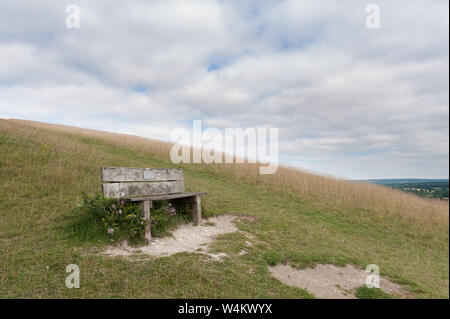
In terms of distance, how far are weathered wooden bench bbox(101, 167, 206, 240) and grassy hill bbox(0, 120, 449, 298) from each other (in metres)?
0.99

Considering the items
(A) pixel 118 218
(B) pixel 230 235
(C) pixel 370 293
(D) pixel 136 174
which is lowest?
(C) pixel 370 293

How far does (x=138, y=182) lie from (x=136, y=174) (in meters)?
0.27

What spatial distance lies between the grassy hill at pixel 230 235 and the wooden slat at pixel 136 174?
138 cm

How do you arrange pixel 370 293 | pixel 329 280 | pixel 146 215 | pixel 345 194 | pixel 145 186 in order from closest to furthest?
pixel 370 293 → pixel 329 280 → pixel 146 215 → pixel 145 186 → pixel 345 194

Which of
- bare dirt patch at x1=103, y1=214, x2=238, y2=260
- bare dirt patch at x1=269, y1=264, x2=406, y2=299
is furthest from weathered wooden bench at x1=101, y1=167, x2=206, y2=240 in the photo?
bare dirt patch at x1=269, y1=264, x2=406, y2=299

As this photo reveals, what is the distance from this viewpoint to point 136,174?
661 centimetres

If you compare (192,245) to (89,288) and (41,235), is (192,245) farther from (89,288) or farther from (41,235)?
(41,235)

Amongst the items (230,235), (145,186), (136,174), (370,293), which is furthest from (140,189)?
(370,293)

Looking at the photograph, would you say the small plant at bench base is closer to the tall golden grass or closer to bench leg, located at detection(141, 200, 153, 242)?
bench leg, located at detection(141, 200, 153, 242)

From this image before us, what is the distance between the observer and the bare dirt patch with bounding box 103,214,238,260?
16.5ft

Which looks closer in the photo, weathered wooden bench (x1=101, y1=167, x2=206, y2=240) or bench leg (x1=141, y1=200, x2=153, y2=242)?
bench leg (x1=141, y1=200, x2=153, y2=242)

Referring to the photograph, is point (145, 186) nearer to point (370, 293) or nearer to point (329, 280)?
point (329, 280)

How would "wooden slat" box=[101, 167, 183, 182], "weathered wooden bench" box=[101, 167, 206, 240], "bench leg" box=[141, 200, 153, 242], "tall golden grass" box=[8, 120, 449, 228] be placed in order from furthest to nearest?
"tall golden grass" box=[8, 120, 449, 228] → "wooden slat" box=[101, 167, 183, 182] → "weathered wooden bench" box=[101, 167, 206, 240] → "bench leg" box=[141, 200, 153, 242]

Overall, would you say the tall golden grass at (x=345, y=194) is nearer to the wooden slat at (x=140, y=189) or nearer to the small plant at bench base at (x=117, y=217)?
the wooden slat at (x=140, y=189)
